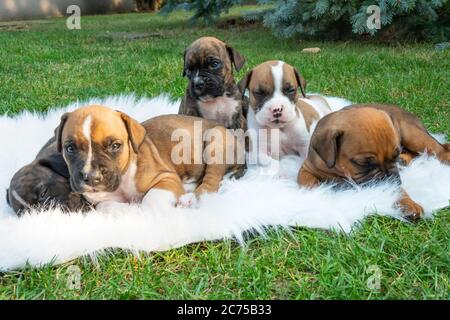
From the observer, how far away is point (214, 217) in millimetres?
3094

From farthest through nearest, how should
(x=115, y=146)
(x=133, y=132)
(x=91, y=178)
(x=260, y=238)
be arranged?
(x=133, y=132), (x=115, y=146), (x=91, y=178), (x=260, y=238)

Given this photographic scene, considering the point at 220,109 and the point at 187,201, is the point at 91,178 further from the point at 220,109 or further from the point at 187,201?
the point at 220,109

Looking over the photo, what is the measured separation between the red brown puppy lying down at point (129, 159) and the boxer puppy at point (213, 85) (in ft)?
2.14

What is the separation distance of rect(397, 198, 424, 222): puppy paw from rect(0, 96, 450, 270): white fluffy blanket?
47 mm

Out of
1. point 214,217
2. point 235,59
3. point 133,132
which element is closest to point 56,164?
point 133,132

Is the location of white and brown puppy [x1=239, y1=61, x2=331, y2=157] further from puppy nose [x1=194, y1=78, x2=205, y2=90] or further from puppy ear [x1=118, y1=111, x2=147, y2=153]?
puppy ear [x1=118, y1=111, x2=147, y2=153]

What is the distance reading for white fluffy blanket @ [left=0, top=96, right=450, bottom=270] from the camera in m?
2.82

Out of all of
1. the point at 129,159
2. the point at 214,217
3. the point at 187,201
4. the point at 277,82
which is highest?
the point at 277,82

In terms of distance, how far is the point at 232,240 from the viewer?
120 inches

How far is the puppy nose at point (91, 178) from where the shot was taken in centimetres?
318

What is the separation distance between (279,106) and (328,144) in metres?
0.68

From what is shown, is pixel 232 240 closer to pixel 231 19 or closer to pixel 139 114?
A: pixel 139 114

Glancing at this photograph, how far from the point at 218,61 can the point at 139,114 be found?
1033 mm

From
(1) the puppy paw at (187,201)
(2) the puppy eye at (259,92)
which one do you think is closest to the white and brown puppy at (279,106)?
(2) the puppy eye at (259,92)
